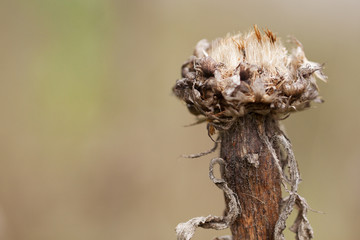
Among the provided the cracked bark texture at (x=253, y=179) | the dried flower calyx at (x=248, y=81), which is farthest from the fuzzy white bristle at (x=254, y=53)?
the cracked bark texture at (x=253, y=179)

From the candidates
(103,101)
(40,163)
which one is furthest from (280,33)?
(40,163)

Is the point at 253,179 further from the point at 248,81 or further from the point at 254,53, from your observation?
the point at 254,53

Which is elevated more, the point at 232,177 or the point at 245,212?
the point at 232,177

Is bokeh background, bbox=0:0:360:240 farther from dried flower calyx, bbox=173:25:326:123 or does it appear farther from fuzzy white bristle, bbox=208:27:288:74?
fuzzy white bristle, bbox=208:27:288:74

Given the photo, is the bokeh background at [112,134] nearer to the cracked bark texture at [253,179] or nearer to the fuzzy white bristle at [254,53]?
the cracked bark texture at [253,179]

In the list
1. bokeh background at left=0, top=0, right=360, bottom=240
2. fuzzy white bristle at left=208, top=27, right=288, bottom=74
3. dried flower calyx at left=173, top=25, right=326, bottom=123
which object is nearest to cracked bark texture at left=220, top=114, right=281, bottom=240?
dried flower calyx at left=173, top=25, right=326, bottom=123

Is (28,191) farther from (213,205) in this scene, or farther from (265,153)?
(265,153)
